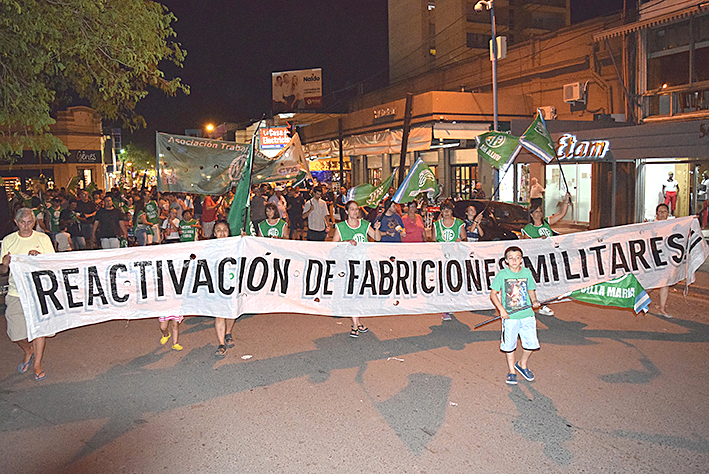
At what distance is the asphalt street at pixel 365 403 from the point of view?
439 cm

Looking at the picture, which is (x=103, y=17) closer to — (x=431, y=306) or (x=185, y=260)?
(x=185, y=260)

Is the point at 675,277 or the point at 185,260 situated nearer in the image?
the point at 185,260

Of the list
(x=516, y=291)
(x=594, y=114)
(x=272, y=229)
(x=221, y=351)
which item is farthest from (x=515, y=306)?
(x=594, y=114)

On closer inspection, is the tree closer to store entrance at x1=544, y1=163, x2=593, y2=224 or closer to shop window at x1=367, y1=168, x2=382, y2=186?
store entrance at x1=544, y1=163, x2=593, y2=224

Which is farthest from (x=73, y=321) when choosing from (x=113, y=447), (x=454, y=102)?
(x=454, y=102)

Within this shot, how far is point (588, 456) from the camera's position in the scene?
4.32 metres

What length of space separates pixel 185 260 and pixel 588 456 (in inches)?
185

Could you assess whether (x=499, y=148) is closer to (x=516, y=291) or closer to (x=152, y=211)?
(x=516, y=291)

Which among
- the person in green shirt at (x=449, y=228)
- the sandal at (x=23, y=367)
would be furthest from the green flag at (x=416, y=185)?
the sandal at (x=23, y=367)

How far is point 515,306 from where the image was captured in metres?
5.82

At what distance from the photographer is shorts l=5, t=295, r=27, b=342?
612cm

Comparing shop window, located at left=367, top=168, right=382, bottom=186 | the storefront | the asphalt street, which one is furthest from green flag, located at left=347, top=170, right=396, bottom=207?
shop window, located at left=367, top=168, right=382, bottom=186

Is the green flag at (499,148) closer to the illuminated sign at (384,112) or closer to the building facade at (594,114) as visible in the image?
the building facade at (594,114)

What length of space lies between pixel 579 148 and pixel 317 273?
42.6 ft
